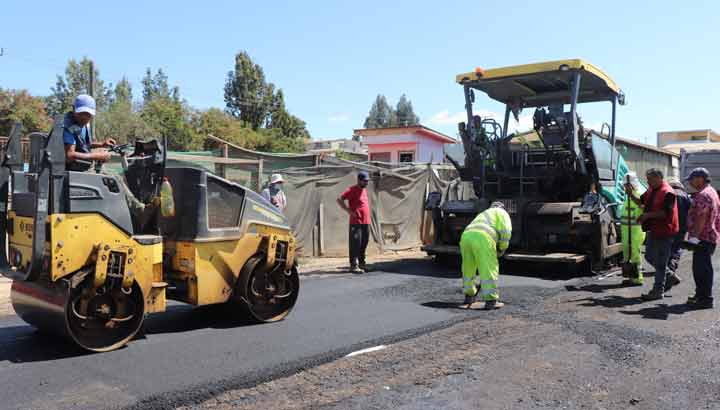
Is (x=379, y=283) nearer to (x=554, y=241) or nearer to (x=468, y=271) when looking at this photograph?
(x=468, y=271)

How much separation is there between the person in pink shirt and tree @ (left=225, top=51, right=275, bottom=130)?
129ft

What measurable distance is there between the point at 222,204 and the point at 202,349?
1.36 meters

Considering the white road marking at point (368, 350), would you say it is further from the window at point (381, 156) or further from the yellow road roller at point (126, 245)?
the window at point (381, 156)

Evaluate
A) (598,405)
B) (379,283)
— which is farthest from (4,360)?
(379,283)

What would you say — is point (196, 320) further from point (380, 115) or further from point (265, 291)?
point (380, 115)

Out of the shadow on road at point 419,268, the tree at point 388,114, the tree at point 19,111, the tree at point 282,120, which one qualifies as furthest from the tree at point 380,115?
the shadow on road at point 419,268

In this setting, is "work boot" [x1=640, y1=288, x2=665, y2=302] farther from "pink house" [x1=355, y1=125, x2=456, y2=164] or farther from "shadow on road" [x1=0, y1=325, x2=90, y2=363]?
"pink house" [x1=355, y1=125, x2=456, y2=164]

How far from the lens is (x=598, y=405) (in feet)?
12.1

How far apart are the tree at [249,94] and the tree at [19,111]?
14238 millimetres

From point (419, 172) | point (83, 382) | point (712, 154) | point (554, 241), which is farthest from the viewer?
point (712, 154)

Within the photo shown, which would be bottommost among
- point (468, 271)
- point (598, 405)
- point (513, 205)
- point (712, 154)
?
point (598, 405)

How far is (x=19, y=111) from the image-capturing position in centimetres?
3241

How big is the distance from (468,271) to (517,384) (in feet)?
8.34

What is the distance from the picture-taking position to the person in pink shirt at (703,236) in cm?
655
